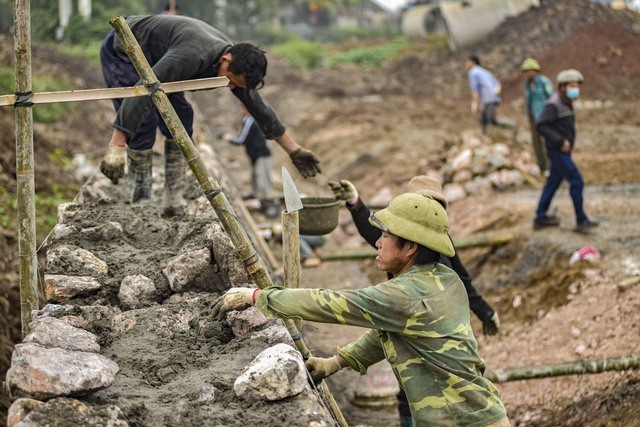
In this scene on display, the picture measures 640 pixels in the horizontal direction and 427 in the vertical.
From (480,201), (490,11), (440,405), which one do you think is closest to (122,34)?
(440,405)

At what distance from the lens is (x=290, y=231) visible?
3631 millimetres

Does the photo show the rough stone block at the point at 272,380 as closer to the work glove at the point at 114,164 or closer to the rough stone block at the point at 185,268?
the rough stone block at the point at 185,268

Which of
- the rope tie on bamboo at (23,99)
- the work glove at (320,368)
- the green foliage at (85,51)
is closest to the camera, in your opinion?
the work glove at (320,368)

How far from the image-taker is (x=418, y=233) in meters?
2.97

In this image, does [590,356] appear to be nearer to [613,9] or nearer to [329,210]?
[329,210]

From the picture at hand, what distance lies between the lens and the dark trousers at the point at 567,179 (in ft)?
25.7

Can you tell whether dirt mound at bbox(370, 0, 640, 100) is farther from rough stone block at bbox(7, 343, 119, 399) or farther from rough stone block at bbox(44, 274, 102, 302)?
rough stone block at bbox(7, 343, 119, 399)

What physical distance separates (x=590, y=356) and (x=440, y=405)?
3357mm

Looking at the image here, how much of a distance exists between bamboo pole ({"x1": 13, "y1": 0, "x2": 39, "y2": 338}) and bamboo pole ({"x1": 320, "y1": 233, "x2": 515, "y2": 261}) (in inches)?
143

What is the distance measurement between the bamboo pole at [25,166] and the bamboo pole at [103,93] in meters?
0.08

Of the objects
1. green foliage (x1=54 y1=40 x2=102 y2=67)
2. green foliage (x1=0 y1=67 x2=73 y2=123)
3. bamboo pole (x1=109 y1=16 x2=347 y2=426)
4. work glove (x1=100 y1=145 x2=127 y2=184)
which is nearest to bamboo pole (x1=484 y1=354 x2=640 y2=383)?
bamboo pole (x1=109 y1=16 x2=347 y2=426)

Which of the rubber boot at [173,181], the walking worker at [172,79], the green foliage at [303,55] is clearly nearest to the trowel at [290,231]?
the walking worker at [172,79]

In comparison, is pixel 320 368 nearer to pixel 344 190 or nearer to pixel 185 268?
pixel 185 268

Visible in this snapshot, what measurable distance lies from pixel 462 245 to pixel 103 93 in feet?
14.7
